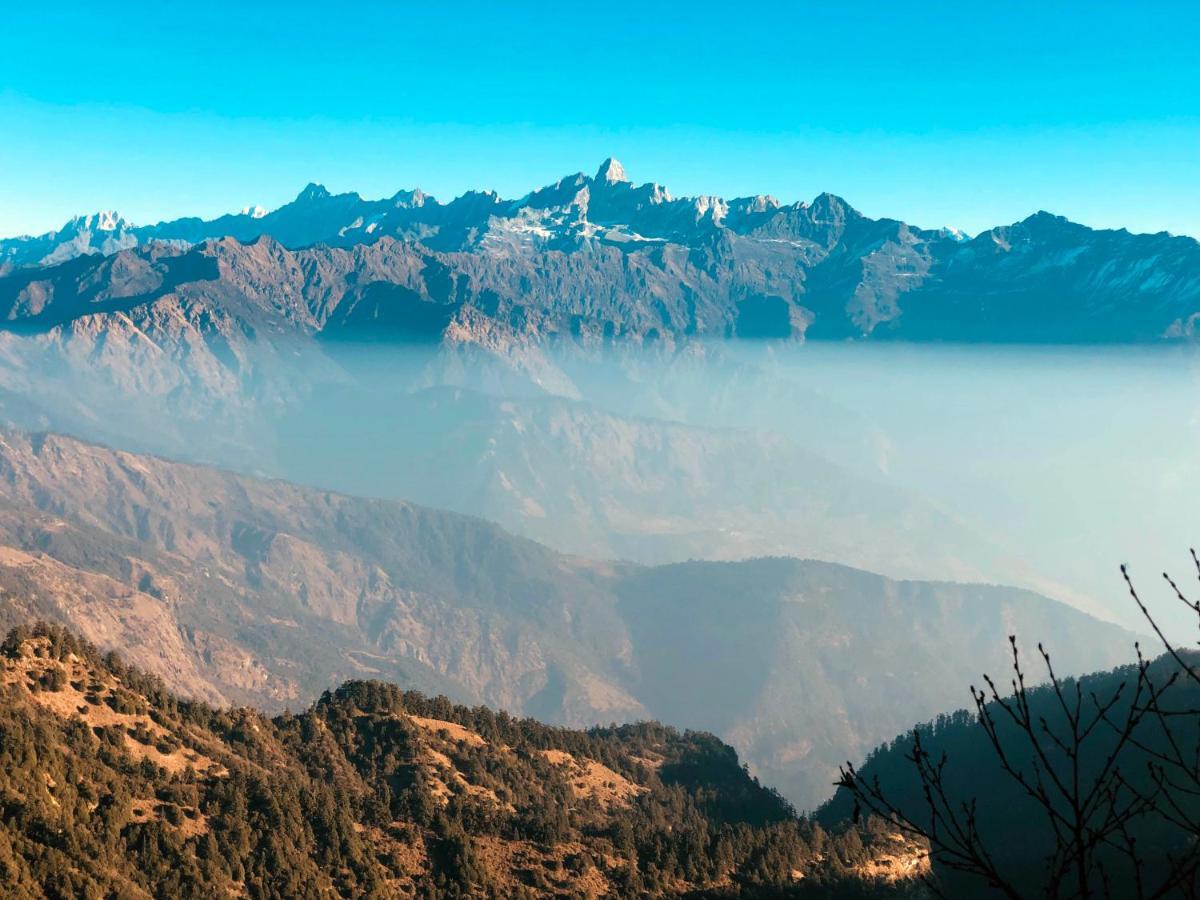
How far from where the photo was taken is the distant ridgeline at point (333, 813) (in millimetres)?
83500

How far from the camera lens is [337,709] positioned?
478 feet

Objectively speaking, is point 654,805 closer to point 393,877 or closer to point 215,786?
point 393,877

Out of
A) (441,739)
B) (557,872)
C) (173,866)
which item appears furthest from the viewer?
(441,739)

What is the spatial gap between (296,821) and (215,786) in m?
8.73

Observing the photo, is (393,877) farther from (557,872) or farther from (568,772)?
(568,772)

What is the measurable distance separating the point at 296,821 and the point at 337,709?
1847 inches

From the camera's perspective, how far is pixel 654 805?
504 feet

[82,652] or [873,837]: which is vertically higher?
[82,652]

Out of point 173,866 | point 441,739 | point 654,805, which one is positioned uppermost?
point 173,866

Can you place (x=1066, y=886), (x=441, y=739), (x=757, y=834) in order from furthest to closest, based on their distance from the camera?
(x=441, y=739)
(x=757, y=834)
(x=1066, y=886)

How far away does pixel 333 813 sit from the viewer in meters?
104

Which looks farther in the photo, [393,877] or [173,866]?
[393,877]

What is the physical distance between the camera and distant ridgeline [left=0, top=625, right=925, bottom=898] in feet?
274

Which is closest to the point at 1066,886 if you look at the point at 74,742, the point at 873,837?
the point at 873,837
